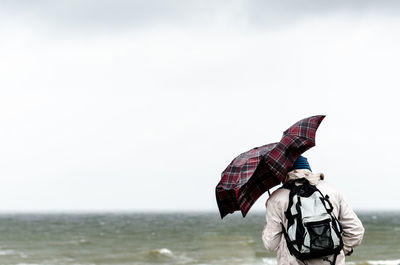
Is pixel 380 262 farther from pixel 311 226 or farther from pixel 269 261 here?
pixel 311 226

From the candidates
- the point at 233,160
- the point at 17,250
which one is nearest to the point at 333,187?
the point at 233,160

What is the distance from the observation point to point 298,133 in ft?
11.8

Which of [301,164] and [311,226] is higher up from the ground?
[301,164]

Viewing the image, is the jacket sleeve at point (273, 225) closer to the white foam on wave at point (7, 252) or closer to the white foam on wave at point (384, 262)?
the white foam on wave at point (384, 262)

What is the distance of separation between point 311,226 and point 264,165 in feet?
1.80

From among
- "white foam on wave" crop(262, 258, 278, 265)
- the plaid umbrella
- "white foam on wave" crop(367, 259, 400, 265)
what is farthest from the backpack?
"white foam on wave" crop(367, 259, 400, 265)

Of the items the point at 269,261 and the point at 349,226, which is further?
the point at 269,261

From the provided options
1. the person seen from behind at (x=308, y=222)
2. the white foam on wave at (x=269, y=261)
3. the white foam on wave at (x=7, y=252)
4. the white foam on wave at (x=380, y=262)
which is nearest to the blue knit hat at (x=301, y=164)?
the person seen from behind at (x=308, y=222)

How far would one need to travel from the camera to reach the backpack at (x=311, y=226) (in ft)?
10.6

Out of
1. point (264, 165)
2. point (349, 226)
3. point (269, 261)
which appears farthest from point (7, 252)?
point (349, 226)

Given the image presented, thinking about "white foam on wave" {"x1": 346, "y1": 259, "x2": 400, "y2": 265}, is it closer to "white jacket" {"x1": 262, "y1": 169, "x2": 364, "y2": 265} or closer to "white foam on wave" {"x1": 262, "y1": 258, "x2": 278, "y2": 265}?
"white foam on wave" {"x1": 262, "y1": 258, "x2": 278, "y2": 265}

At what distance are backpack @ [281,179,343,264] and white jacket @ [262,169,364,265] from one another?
54 millimetres

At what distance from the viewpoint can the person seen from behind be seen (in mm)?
3242

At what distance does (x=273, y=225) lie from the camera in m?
3.41
